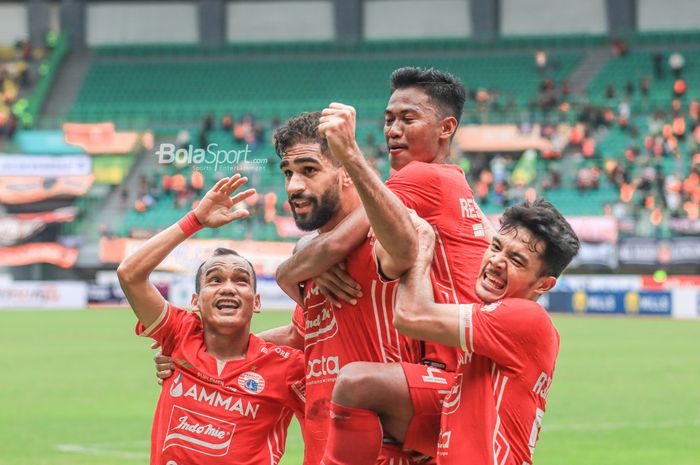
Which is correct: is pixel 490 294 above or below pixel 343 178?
below

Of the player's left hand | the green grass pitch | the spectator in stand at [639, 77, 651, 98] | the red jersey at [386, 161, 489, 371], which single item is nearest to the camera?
the player's left hand

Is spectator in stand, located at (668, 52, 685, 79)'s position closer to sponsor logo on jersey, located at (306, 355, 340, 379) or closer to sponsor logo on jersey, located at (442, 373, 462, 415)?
sponsor logo on jersey, located at (306, 355, 340, 379)

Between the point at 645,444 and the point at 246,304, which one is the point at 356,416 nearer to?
the point at 246,304

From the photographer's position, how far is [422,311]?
16.0 feet

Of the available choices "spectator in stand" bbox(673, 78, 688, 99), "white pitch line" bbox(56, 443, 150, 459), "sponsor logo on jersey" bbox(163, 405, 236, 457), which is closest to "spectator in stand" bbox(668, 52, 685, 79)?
"spectator in stand" bbox(673, 78, 688, 99)

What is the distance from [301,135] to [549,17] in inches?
1783

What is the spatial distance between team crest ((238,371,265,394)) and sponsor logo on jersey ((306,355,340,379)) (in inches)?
Result: 26.5

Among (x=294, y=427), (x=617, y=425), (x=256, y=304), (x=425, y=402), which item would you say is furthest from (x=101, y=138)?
(x=425, y=402)

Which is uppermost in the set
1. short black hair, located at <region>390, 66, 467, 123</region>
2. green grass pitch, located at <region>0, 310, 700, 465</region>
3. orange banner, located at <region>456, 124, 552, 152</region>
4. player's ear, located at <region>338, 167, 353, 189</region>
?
short black hair, located at <region>390, 66, 467, 123</region>

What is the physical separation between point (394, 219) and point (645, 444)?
8614mm

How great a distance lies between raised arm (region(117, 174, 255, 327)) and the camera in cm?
585

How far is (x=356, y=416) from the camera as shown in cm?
507

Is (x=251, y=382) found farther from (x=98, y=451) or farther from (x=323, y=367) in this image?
(x=98, y=451)

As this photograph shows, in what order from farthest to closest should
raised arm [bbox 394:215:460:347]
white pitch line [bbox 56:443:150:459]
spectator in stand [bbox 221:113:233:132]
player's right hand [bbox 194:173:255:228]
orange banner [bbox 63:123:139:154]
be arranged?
orange banner [bbox 63:123:139:154] < spectator in stand [bbox 221:113:233:132] < white pitch line [bbox 56:443:150:459] < player's right hand [bbox 194:173:255:228] < raised arm [bbox 394:215:460:347]
